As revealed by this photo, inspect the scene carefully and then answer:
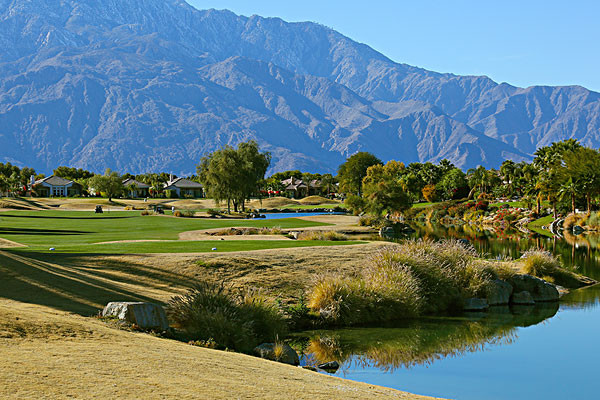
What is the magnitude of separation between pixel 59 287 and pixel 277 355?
6.36 m

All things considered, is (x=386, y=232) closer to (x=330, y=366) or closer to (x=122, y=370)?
(x=330, y=366)

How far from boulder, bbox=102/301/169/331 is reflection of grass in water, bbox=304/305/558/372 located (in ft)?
13.9

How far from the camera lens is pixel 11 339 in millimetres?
10141

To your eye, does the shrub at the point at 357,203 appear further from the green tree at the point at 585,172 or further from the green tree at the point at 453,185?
the green tree at the point at 453,185

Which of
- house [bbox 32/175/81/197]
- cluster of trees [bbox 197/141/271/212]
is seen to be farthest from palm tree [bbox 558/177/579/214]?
house [bbox 32/175/81/197]

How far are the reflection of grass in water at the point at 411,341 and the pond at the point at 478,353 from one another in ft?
0.09

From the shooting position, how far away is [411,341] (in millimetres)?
18516

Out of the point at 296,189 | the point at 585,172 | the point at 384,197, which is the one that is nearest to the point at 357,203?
the point at 384,197

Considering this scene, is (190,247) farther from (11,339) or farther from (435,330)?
(11,339)

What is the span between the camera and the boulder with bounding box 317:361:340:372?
604 inches

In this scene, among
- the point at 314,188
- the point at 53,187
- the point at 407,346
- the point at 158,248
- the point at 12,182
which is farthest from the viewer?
the point at 314,188

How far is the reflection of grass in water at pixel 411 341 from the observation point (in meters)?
16.6

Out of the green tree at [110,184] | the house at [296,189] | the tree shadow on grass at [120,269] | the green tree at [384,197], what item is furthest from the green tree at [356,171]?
the tree shadow on grass at [120,269]

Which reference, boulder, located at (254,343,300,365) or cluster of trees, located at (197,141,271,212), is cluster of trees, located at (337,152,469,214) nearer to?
cluster of trees, located at (197,141,271,212)
